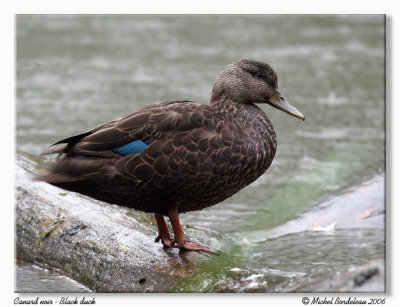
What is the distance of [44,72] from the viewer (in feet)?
34.4

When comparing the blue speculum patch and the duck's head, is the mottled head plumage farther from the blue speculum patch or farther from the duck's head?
the blue speculum patch

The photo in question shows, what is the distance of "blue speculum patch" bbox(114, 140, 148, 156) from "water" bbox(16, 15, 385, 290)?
1493 mm

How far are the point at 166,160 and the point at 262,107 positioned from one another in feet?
17.3

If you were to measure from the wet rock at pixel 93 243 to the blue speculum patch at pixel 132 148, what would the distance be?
684mm

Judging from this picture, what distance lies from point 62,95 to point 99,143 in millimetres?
5564

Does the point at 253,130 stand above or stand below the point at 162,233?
above

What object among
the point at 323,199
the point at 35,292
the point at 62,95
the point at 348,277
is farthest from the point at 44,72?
the point at 348,277

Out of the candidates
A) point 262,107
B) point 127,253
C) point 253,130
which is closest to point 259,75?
point 253,130

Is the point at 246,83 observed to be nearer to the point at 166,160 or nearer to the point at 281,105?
the point at 281,105

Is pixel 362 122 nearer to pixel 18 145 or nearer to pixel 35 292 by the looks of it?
pixel 18 145

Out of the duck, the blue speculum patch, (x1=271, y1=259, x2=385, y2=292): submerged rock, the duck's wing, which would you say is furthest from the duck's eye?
(x1=271, y1=259, x2=385, y2=292): submerged rock

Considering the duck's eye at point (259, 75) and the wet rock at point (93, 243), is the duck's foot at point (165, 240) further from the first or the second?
the duck's eye at point (259, 75)

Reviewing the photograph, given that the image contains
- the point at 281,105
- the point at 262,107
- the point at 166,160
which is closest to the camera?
the point at 166,160

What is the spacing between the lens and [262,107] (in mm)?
9422
